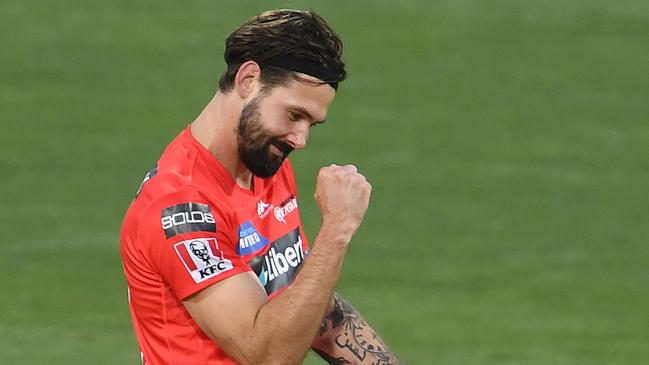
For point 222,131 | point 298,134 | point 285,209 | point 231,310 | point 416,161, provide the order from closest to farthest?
point 231,310 → point 298,134 → point 222,131 → point 285,209 → point 416,161

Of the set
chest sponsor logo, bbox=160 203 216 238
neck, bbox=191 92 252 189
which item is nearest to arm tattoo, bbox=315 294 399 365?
neck, bbox=191 92 252 189

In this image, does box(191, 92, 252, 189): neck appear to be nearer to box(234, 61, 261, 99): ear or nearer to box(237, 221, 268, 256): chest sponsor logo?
box(234, 61, 261, 99): ear

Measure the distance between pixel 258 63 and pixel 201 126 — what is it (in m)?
0.36

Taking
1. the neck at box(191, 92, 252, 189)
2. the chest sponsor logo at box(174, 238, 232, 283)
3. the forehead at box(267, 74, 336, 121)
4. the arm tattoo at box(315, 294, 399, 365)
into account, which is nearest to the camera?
the chest sponsor logo at box(174, 238, 232, 283)

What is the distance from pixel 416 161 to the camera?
1481 cm

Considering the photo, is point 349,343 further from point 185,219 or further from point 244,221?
point 185,219

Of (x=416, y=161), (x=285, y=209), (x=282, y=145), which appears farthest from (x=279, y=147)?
(x=416, y=161)

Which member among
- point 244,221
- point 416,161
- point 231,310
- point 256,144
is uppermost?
point 416,161

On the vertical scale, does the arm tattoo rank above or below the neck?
below

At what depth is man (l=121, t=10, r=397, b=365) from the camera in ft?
17.6

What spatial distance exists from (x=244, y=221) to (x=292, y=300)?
575 mm

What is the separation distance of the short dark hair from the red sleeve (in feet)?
1.64

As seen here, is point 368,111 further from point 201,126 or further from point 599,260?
point 201,126

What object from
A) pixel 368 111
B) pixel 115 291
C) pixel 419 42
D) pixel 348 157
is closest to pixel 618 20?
pixel 419 42
